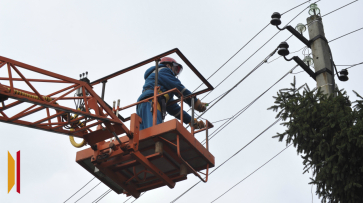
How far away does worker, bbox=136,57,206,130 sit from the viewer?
1242cm

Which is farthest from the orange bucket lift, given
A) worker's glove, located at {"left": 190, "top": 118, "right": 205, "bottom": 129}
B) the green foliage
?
the green foliage

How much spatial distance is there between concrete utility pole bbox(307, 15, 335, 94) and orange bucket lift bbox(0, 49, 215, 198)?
2308 millimetres

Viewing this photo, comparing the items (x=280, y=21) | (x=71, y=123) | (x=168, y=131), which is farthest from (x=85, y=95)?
(x=280, y=21)

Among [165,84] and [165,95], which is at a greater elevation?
[165,84]

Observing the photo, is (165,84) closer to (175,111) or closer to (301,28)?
(175,111)

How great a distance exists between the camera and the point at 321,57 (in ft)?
40.2

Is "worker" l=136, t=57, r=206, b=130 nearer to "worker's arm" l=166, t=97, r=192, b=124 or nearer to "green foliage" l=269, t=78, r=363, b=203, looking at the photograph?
"worker's arm" l=166, t=97, r=192, b=124

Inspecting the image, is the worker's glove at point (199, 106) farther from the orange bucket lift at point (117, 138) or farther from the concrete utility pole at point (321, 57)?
the concrete utility pole at point (321, 57)

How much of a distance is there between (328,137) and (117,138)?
157 inches

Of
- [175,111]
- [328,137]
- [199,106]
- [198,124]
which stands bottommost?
[328,137]

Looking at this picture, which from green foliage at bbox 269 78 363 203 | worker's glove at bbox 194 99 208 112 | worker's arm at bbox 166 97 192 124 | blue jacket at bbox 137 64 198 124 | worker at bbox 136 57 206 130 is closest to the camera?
green foliage at bbox 269 78 363 203

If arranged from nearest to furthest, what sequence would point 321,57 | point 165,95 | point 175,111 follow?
point 321,57
point 165,95
point 175,111

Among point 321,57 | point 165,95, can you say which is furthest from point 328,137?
point 165,95

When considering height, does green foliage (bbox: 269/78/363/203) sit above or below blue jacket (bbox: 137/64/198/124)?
below
